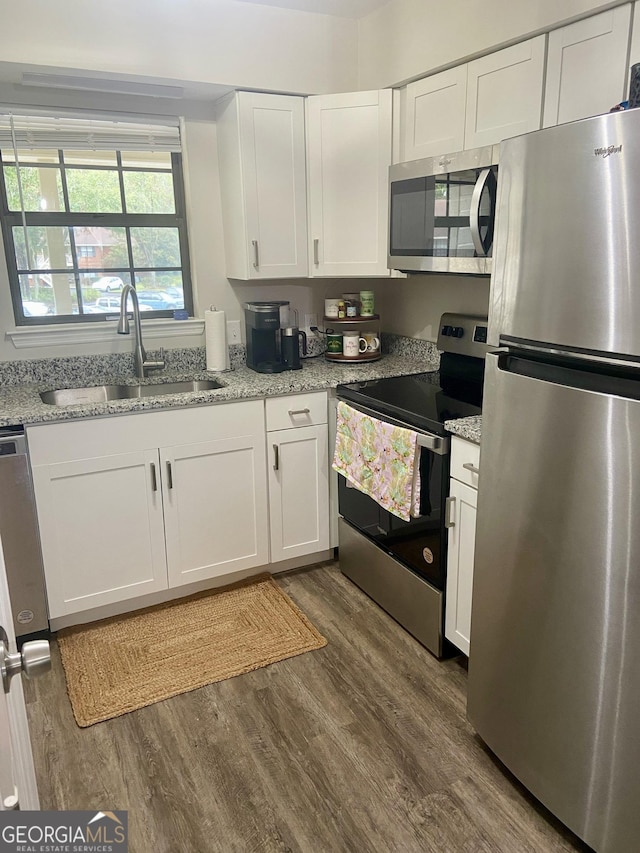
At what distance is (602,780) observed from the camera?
4.84 feet

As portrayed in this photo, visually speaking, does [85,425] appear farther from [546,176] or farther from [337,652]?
[546,176]

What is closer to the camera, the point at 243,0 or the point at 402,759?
the point at 402,759

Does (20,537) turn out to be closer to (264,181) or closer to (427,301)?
(264,181)

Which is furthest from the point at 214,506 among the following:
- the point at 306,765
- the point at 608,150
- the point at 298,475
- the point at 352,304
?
the point at 608,150

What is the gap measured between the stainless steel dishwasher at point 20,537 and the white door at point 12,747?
1.44 m

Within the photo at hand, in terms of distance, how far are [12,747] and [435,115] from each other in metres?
2.57

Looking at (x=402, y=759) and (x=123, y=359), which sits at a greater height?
(x=123, y=359)

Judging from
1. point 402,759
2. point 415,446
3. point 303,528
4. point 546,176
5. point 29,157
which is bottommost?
point 402,759

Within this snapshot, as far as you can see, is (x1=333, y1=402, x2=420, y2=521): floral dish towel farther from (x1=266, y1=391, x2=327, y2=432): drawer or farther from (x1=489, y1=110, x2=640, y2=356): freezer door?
(x1=489, y1=110, x2=640, y2=356): freezer door

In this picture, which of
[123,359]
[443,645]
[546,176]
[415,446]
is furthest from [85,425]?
[546,176]

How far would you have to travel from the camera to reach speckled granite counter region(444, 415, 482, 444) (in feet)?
6.63

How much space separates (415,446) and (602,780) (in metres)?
1.13

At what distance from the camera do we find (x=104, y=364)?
116 inches

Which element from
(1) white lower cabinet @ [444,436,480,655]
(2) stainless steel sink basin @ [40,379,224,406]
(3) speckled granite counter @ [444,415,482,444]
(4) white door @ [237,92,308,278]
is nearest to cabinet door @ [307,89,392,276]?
(4) white door @ [237,92,308,278]
